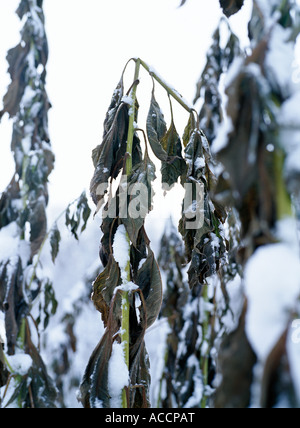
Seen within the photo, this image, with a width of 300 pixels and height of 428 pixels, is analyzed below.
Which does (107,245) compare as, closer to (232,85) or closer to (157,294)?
(157,294)

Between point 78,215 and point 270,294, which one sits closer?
point 270,294

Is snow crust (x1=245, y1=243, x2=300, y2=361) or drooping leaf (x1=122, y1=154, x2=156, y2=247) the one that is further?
drooping leaf (x1=122, y1=154, x2=156, y2=247)

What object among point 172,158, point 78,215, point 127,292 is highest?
point 78,215

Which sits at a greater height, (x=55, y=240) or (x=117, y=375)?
(x=55, y=240)

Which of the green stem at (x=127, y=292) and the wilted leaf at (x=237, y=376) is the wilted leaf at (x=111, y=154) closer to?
the green stem at (x=127, y=292)

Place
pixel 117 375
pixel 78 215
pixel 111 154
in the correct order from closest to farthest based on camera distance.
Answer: pixel 117 375
pixel 111 154
pixel 78 215

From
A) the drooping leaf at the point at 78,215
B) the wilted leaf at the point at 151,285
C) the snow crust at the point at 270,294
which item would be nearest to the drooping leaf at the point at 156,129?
the wilted leaf at the point at 151,285

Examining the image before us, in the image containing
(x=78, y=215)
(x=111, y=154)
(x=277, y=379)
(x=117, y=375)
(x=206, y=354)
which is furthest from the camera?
(x=206, y=354)

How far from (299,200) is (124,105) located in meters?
0.50

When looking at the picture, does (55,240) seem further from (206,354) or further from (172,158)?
(206,354)

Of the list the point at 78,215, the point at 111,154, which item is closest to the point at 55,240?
the point at 78,215

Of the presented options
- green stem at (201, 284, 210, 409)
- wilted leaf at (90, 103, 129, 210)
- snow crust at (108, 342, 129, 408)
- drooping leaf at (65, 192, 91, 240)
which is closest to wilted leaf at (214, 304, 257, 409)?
snow crust at (108, 342, 129, 408)

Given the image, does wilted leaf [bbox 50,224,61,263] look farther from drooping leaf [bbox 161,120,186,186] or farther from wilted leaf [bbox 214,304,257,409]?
wilted leaf [bbox 214,304,257,409]

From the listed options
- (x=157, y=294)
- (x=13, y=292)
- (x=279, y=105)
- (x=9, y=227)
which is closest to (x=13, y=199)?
(x=9, y=227)
